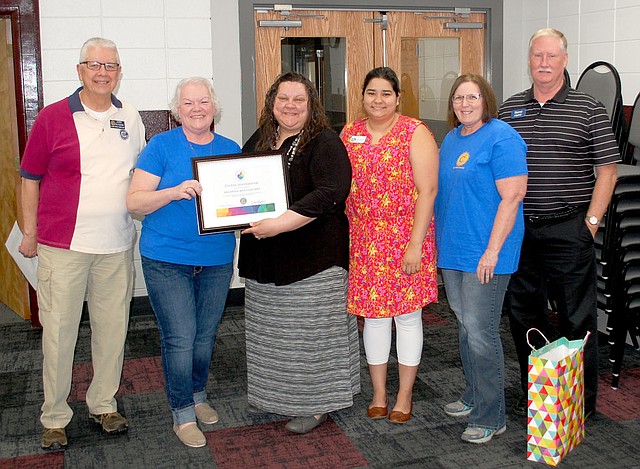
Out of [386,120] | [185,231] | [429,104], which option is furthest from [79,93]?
[429,104]

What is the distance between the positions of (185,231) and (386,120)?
2.97ft

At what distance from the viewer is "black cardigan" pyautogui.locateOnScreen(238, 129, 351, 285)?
2977 mm

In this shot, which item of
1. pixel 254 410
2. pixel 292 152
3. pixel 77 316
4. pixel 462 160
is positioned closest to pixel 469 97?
pixel 462 160

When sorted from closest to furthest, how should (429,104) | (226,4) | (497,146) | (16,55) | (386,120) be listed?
(497,146) → (386,120) → (16,55) → (226,4) → (429,104)

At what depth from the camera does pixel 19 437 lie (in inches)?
129

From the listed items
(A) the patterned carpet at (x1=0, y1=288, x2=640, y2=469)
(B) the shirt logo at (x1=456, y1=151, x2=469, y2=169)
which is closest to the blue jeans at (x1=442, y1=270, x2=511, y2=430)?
(A) the patterned carpet at (x1=0, y1=288, x2=640, y2=469)

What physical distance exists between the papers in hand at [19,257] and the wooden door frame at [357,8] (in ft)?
5.44

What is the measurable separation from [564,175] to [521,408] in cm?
104

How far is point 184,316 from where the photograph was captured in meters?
3.03

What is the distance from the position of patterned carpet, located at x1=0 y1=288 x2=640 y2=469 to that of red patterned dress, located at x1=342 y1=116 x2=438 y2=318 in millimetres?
526

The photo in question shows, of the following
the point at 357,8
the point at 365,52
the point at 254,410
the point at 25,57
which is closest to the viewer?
the point at 254,410

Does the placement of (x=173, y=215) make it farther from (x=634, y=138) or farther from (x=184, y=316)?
(x=634, y=138)

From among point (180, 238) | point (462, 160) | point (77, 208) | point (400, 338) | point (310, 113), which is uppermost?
point (310, 113)

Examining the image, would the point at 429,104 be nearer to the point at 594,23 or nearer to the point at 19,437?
the point at 594,23
